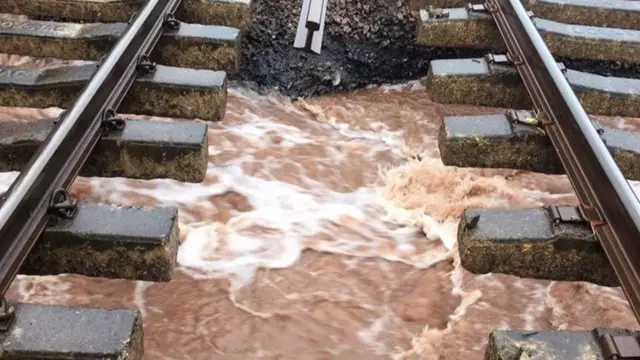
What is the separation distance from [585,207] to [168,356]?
80.0 inches

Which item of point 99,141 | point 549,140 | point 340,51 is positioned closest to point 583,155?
point 549,140

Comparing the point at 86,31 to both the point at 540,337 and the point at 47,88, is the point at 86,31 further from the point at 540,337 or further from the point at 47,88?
the point at 540,337

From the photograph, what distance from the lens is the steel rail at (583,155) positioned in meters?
2.65

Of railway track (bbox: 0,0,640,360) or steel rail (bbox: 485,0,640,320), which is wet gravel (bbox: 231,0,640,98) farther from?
steel rail (bbox: 485,0,640,320)

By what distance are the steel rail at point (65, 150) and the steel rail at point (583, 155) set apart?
2.14 meters

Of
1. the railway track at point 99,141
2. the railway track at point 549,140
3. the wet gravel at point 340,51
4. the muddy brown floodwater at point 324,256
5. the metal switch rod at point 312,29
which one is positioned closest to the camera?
the railway track at point 99,141

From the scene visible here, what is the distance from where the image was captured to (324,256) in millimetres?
4113

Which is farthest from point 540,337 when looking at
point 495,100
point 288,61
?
point 288,61

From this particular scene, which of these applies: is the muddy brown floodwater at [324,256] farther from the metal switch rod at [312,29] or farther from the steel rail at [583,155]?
the steel rail at [583,155]

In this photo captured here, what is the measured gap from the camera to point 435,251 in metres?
4.19

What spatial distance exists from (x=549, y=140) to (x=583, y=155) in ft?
0.99

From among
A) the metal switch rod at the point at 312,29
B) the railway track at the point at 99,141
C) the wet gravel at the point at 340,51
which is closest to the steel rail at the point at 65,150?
the railway track at the point at 99,141

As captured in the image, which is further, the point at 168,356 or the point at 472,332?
the point at 472,332

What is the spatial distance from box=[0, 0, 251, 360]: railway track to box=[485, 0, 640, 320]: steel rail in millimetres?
1686
